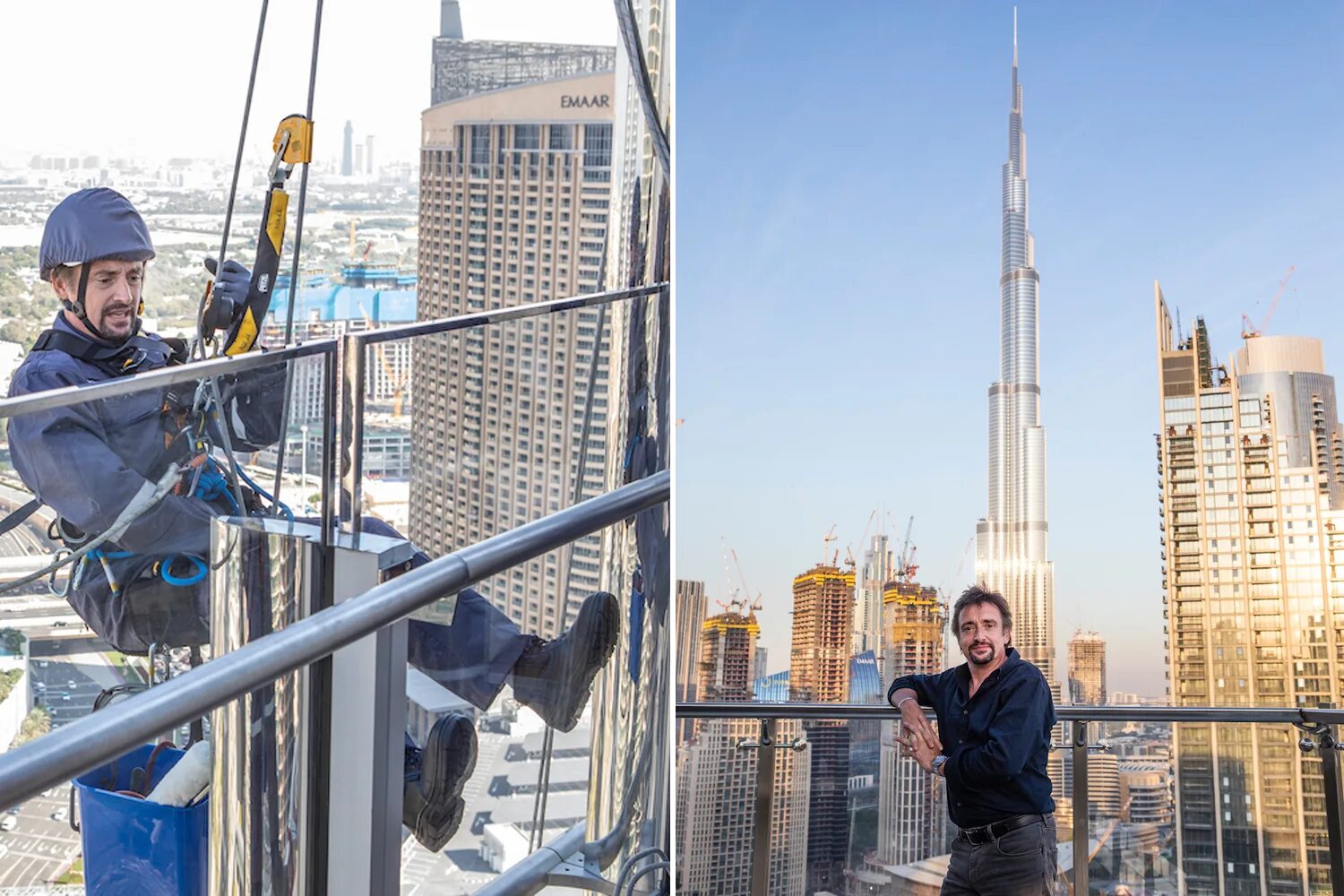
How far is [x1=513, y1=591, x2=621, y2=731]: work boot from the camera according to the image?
926mm

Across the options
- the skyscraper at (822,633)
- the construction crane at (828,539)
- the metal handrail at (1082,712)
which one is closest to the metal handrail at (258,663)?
the metal handrail at (1082,712)

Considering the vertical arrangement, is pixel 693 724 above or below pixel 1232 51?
below

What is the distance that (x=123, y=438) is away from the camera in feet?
2.31

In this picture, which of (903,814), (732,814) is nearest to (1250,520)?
(903,814)

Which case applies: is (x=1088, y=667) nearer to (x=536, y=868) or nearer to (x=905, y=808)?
(x=905, y=808)

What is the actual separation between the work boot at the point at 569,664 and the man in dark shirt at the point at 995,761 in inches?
38.8

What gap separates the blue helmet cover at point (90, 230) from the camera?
69 centimetres

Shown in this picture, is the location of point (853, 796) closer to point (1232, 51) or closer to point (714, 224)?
point (714, 224)

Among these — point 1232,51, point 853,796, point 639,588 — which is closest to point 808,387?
point 1232,51

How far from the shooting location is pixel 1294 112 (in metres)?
5.78

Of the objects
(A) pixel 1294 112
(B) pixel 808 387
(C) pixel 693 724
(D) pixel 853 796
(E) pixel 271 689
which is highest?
(A) pixel 1294 112

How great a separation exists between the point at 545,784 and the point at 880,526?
Answer: 7445 mm

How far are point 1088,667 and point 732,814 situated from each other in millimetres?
7006

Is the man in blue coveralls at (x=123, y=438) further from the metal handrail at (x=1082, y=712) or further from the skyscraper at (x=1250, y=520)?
the skyscraper at (x=1250, y=520)
